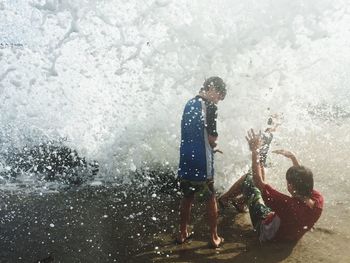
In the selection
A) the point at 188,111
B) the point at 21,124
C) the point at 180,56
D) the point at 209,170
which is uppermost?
the point at 180,56

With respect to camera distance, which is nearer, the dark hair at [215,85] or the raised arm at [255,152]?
the raised arm at [255,152]

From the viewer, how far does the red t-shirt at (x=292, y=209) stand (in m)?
4.13

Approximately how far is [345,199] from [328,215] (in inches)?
31.2

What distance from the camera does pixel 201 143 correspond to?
4359 millimetres

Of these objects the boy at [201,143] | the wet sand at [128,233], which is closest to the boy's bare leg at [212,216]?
the boy at [201,143]

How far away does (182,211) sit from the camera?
15.3ft

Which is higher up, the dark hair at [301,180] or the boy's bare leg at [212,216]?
the dark hair at [301,180]

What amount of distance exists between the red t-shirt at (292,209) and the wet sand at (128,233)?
17.8 inches

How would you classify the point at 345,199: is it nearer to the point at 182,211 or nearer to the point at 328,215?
the point at 328,215

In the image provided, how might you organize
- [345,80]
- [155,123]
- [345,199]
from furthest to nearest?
[345,80], [155,123], [345,199]

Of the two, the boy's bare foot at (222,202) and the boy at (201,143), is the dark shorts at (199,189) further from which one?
the boy's bare foot at (222,202)

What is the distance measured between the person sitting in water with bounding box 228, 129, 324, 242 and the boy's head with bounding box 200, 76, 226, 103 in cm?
64

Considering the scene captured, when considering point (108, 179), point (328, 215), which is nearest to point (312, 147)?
point (328, 215)

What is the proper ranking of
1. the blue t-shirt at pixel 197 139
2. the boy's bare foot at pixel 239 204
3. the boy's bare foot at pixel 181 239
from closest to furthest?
the blue t-shirt at pixel 197 139 → the boy's bare foot at pixel 181 239 → the boy's bare foot at pixel 239 204
